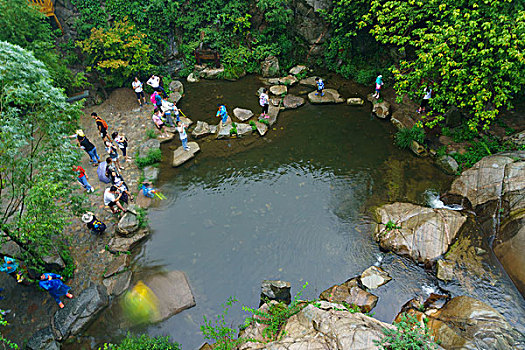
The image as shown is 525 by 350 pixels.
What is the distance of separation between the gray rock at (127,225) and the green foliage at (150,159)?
330 cm

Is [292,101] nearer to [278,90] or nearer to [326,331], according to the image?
[278,90]

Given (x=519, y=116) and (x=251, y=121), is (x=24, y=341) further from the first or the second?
(x=519, y=116)

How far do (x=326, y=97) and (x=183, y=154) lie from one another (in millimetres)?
9336

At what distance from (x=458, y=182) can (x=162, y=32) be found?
66.5 ft

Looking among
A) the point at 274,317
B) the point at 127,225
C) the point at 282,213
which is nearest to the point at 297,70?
the point at 282,213

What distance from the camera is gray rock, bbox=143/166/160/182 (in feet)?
41.1

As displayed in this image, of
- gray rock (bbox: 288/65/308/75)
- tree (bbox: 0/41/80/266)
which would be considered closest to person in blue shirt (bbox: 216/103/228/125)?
gray rock (bbox: 288/65/308/75)

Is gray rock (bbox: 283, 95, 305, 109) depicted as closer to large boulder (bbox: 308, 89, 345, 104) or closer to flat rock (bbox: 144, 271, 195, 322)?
large boulder (bbox: 308, 89, 345, 104)

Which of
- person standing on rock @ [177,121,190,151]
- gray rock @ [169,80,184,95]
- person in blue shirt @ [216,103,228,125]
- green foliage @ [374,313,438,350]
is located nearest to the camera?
green foliage @ [374,313,438,350]

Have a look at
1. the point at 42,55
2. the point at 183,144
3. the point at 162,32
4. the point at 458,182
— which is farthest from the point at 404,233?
the point at 162,32

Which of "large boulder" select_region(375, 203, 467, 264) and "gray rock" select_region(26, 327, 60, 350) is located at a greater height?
"large boulder" select_region(375, 203, 467, 264)

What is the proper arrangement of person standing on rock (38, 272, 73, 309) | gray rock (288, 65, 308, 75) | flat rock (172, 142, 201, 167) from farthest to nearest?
gray rock (288, 65, 308, 75) → flat rock (172, 142, 201, 167) → person standing on rock (38, 272, 73, 309)

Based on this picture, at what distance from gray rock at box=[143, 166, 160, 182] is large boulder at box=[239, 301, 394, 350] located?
26.9 feet

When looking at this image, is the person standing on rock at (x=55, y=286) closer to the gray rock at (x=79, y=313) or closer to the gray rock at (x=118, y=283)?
the gray rock at (x=79, y=313)
